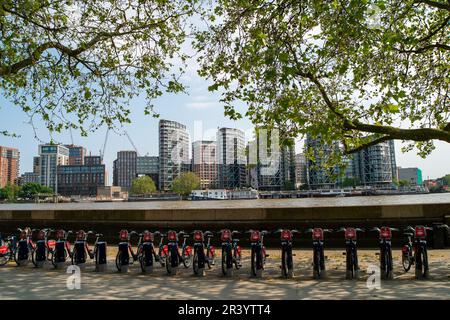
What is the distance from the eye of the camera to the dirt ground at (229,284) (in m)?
7.15

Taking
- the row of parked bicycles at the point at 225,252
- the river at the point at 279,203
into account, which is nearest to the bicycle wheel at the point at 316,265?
the row of parked bicycles at the point at 225,252

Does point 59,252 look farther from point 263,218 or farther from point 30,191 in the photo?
point 30,191

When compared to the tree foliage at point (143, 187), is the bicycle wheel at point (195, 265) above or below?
below

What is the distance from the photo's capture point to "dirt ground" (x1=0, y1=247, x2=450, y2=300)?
7.15 metres

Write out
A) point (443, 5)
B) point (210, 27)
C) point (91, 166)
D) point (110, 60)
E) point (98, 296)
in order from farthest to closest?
point (91, 166), point (110, 60), point (210, 27), point (443, 5), point (98, 296)

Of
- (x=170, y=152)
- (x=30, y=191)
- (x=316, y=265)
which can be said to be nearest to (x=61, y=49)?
(x=316, y=265)

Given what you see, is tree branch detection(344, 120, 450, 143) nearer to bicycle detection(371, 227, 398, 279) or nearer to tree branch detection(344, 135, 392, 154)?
tree branch detection(344, 135, 392, 154)

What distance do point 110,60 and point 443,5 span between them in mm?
9831

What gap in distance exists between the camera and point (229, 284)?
8.23 meters

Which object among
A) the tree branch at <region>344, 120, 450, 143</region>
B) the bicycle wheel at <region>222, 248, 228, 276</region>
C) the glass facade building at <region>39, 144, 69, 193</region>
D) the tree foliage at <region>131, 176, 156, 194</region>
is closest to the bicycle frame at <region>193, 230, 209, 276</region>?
the bicycle wheel at <region>222, 248, 228, 276</region>

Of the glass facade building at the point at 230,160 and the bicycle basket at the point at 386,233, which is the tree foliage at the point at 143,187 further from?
the bicycle basket at the point at 386,233
